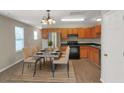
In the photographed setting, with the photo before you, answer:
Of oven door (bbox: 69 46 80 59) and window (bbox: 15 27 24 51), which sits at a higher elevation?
window (bbox: 15 27 24 51)

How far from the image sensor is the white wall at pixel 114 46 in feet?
9.30

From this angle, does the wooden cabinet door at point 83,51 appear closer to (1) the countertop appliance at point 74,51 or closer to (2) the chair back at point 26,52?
(1) the countertop appliance at point 74,51

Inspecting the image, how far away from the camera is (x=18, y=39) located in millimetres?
7645

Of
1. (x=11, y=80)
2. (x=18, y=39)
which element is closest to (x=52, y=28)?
(x=18, y=39)

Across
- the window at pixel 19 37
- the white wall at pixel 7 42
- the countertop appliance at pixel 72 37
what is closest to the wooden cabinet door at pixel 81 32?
the countertop appliance at pixel 72 37

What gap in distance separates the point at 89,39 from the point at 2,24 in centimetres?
631

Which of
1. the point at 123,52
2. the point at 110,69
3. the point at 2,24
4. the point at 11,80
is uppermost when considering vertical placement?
the point at 2,24

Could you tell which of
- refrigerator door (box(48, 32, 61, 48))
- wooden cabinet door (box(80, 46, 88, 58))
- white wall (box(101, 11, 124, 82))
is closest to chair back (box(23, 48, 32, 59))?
white wall (box(101, 11, 124, 82))

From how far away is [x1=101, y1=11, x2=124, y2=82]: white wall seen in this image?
9.30 feet

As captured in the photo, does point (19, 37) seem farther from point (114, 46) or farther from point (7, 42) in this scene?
point (114, 46)

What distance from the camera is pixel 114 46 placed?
327 cm

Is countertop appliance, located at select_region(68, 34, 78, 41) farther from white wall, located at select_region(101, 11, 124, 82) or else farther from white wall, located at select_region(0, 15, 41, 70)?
white wall, located at select_region(101, 11, 124, 82)

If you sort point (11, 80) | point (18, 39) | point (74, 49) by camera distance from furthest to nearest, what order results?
point (74, 49) < point (18, 39) < point (11, 80)
